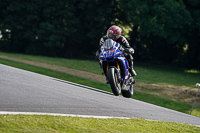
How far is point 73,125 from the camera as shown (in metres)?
7.63

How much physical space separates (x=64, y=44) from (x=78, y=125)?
126 feet

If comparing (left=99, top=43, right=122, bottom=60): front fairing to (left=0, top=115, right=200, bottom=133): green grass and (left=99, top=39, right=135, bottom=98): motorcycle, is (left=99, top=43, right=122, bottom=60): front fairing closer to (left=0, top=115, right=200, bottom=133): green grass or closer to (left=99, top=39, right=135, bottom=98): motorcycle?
(left=99, top=39, right=135, bottom=98): motorcycle

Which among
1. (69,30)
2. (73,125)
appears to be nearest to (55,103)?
(73,125)

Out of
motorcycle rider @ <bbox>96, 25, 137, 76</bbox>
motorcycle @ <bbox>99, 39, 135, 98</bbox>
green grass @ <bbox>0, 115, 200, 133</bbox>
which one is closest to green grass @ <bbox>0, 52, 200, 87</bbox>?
green grass @ <bbox>0, 115, 200, 133</bbox>

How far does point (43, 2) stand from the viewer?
1687 inches

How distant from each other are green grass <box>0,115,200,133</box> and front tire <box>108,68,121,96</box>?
6.24 feet

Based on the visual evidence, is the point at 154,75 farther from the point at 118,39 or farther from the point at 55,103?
the point at 118,39

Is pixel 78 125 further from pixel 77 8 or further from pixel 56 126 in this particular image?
pixel 77 8

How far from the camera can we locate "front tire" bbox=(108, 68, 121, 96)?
5953mm

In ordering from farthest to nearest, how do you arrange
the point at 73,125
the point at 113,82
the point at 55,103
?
the point at 55,103 < the point at 73,125 < the point at 113,82

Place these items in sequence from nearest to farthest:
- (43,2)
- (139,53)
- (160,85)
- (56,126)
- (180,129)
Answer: (56,126), (180,129), (160,85), (43,2), (139,53)

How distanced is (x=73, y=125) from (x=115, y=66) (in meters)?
2.11

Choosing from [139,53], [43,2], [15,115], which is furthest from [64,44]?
[15,115]

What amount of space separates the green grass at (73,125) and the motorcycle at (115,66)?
1723 millimetres
